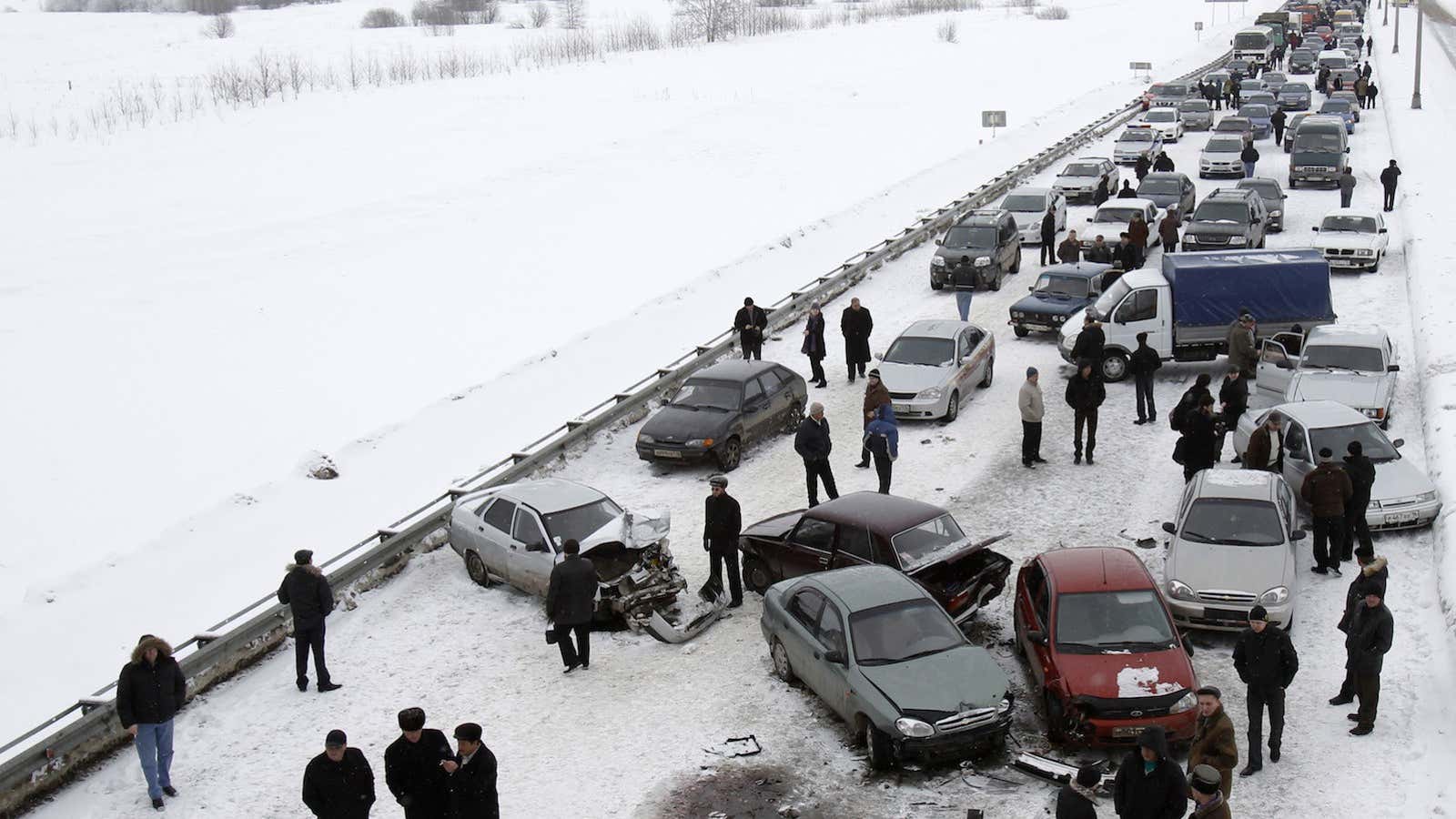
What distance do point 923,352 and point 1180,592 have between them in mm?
9523

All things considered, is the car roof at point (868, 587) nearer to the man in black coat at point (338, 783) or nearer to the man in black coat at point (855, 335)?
the man in black coat at point (338, 783)

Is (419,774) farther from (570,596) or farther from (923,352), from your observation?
(923,352)

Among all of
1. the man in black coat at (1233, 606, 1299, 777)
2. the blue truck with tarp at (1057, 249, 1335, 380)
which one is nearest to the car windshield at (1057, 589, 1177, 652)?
the man in black coat at (1233, 606, 1299, 777)

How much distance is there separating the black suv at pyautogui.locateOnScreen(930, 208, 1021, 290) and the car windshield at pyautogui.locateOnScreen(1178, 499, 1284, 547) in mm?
15779

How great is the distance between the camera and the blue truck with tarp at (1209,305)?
2339 cm

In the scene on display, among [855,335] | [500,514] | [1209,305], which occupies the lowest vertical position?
[500,514]

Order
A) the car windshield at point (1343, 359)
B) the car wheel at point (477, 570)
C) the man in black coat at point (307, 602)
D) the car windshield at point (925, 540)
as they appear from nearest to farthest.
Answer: the man in black coat at point (307, 602)
the car windshield at point (925, 540)
the car wheel at point (477, 570)
the car windshield at point (1343, 359)

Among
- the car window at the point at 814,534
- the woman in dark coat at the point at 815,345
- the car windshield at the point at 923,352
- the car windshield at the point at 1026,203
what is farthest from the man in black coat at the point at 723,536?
the car windshield at the point at 1026,203

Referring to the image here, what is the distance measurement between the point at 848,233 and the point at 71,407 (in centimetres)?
2472

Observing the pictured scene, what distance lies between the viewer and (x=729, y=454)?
2055 centimetres

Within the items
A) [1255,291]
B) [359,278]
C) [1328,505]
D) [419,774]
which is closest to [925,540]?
[1328,505]

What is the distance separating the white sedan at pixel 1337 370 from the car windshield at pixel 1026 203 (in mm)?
13892

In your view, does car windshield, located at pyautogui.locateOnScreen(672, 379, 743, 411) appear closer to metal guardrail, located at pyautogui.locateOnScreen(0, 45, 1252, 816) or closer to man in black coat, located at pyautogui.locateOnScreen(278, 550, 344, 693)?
metal guardrail, located at pyautogui.locateOnScreen(0, 45, 1252, 816)

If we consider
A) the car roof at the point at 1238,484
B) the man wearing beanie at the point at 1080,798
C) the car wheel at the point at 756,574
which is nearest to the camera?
A: the man wearing beanie at the point at 1080,798
